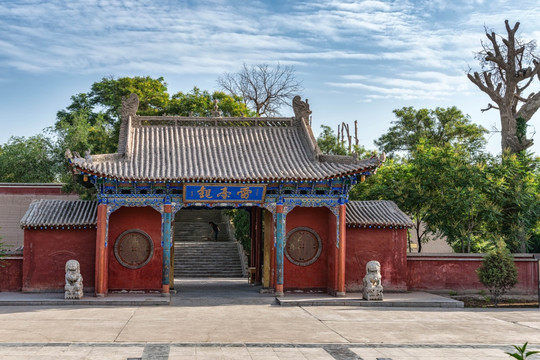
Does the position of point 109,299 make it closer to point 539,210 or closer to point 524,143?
point 539,210

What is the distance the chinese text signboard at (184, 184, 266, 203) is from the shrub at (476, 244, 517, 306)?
6.41 metres

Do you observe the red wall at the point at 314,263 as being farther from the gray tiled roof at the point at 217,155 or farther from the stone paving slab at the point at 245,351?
the stone paving slab at the point at 245,351

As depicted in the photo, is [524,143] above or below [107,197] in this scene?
above

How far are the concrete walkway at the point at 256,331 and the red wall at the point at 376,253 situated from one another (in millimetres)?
2405

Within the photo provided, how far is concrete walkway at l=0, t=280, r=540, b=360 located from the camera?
1034cm

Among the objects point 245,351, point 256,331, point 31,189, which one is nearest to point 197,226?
point 31,189

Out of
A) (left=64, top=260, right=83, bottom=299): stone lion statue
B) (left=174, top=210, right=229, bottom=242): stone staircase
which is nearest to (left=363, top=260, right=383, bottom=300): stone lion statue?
(left=64, top=260, right=83, bottom=299): stone lion statue

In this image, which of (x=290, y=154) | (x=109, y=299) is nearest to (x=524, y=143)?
(x=290, y=154)

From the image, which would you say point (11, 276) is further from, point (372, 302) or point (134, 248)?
point (372, 302)

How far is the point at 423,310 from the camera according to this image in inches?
626

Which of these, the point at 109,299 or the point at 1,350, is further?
the point at 109,299

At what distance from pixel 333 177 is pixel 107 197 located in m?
6.16

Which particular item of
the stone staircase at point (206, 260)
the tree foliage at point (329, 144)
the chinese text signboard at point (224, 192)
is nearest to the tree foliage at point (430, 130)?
the tree foliage at point (329, 144)

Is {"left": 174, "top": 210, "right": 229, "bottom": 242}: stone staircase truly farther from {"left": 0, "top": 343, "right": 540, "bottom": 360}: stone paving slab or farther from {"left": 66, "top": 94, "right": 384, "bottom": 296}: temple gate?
{"left": 0, "top": 343, "right": 540, "bottom": 360}: stone paving slab
